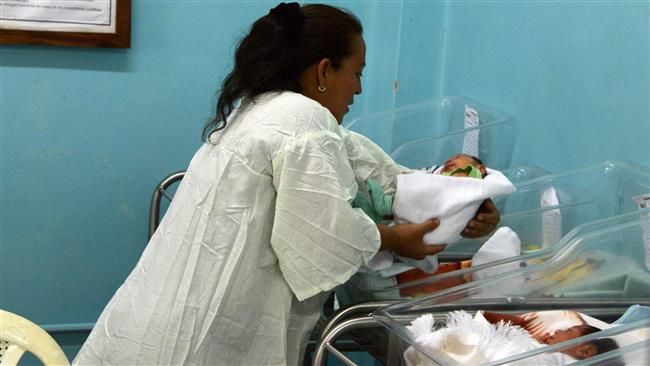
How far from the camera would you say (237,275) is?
62.3 inches

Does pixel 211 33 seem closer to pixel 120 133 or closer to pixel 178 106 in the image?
pixel 178 106

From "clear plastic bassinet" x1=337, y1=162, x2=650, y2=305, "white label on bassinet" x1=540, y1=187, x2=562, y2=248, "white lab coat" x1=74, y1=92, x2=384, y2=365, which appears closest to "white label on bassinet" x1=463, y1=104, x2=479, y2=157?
"clear plastic bassinet" x1=337, y1=162, x2=650, y2=305

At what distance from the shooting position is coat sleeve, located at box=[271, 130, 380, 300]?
1531 millimetres

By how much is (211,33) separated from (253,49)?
1096 mm

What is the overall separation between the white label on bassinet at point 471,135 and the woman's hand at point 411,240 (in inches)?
23.4

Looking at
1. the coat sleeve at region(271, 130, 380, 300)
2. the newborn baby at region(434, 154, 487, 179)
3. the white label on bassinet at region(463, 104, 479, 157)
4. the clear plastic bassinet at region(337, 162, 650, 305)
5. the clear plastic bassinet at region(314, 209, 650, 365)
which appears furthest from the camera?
the white label on bassinet at region(463, 104, 479, 157)

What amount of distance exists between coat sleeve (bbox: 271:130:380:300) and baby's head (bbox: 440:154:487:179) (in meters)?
0.33

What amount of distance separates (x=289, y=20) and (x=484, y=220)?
1.88ft

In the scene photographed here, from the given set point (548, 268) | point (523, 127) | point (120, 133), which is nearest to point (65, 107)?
point (120, 133)

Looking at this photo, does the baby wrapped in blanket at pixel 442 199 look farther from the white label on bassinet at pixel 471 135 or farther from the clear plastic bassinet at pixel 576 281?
the white label on bassinet at pixel 471 135

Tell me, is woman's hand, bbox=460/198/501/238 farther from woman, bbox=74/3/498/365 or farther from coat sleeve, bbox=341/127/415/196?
coat sleeve, bbox=341/127/415/196

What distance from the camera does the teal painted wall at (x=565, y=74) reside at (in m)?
1.67

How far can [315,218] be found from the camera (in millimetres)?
1535

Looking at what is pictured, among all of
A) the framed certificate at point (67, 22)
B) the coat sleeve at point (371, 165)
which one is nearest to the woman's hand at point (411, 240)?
the coat sleeve at point (371, 165)
